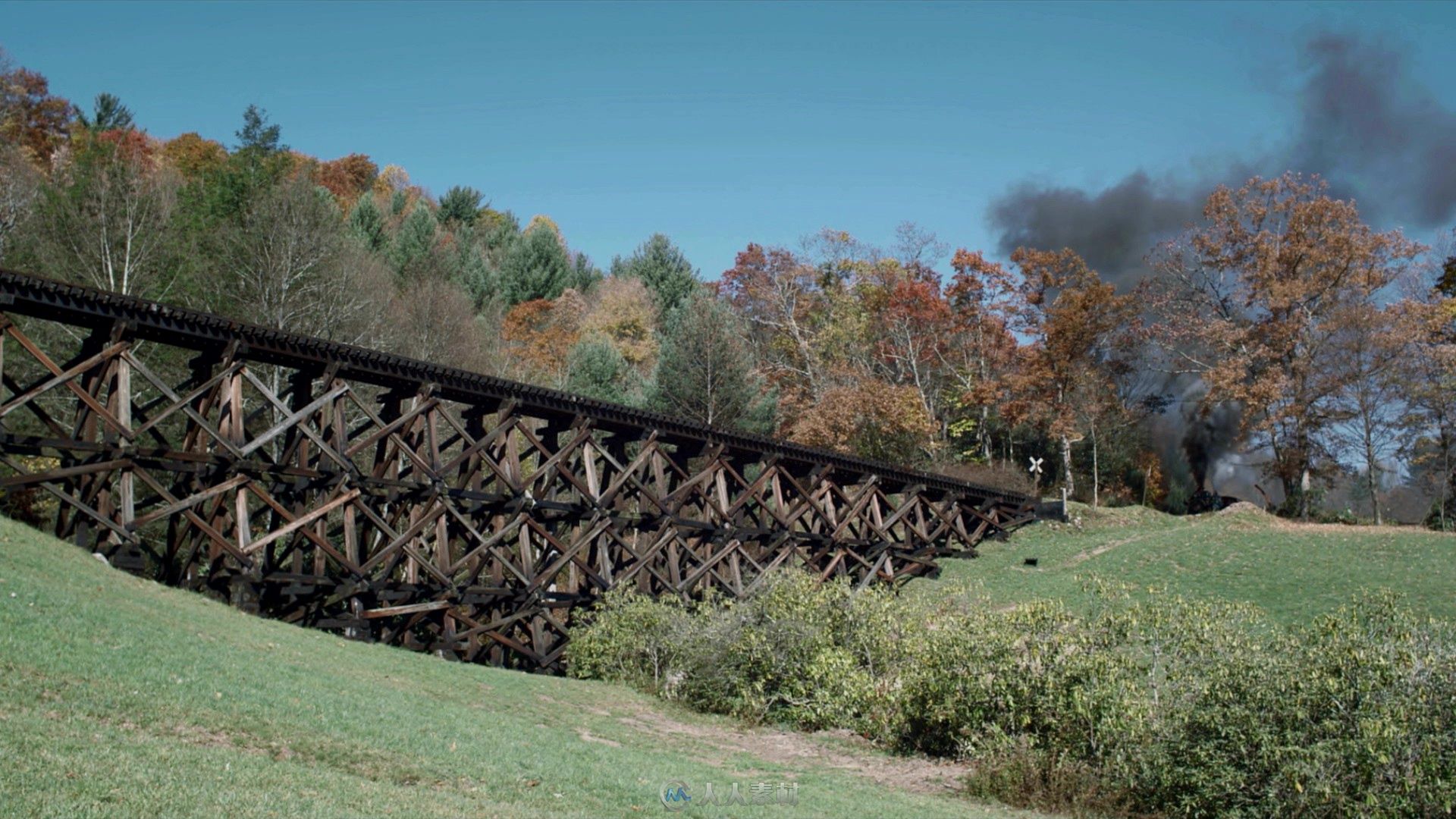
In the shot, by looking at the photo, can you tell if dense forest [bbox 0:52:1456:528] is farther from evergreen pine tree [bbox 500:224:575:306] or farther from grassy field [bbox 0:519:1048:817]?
grassy field [bbox 0:519:1048:817]

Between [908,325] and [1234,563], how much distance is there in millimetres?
22180

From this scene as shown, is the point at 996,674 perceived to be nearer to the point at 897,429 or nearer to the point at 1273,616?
the point at 1273,616

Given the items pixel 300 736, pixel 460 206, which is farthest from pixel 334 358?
pixel 460 206

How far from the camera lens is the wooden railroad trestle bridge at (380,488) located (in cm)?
1534

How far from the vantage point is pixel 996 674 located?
41.0 feet

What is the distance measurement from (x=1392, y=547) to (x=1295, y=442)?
525 inches

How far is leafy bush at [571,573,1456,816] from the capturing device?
9625 mm

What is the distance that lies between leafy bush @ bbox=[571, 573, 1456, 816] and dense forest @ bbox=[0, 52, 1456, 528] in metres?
20.8

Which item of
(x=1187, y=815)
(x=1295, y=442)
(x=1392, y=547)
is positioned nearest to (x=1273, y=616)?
(x=1392, y=547)

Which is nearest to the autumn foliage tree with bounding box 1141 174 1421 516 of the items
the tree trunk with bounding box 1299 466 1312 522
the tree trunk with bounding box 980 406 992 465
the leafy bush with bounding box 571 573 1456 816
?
the tree trunk with bounding box 1299 466 1312 522

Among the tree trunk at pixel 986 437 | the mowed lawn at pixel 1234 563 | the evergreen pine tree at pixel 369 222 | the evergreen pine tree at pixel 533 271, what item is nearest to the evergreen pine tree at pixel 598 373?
the evergreen pine tree at pixel 369 222

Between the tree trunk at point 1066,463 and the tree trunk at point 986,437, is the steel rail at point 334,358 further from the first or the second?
the tree trunk at point 986,437

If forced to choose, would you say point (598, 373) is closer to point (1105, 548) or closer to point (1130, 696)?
point (1105, 548)

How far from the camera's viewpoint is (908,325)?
46719 millimetres
